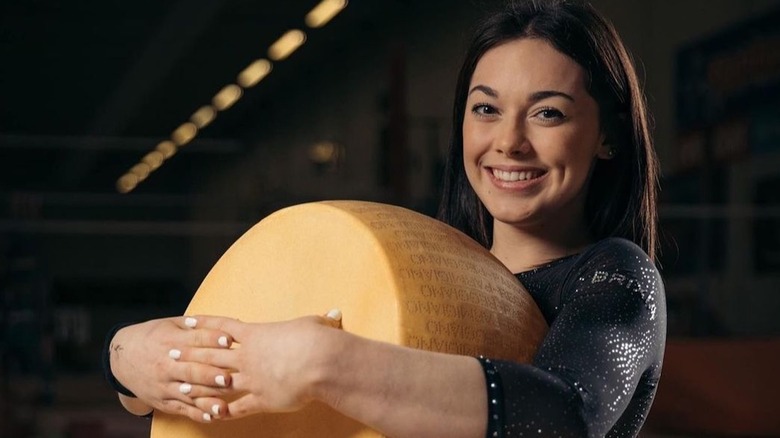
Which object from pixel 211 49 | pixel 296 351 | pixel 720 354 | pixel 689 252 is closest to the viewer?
pixel 296 351

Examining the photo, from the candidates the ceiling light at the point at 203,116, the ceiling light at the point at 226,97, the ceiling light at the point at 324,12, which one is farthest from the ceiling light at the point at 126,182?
the ceiling light at the point at 324,12

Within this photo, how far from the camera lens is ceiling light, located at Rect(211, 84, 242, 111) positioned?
14.3 metres

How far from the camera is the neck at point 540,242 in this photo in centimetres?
138

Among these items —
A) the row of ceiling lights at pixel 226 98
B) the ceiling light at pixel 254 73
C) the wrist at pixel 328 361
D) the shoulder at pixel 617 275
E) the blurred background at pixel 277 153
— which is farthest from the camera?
the ceiling light at pixel 254 73

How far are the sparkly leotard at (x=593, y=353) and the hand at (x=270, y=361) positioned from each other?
16cm

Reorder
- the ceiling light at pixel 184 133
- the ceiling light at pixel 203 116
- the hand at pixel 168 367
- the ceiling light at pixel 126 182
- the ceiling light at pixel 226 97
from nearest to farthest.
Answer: the hand at pixel 168 367 < the ceiling light at pixel 226 97 < the ceiling light at pixel 203 116 < the ceiling light at pixel 184 133 < the ceiling light at pixel 126 182

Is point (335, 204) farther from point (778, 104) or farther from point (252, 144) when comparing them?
point (252, 144)

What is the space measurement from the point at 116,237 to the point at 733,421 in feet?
40.0

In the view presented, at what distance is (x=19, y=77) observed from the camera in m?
13.4

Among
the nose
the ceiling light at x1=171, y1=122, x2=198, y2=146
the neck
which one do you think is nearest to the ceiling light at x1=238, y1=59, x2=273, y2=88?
the ceiling light at x1=171, y1=122, x2=198, y2=146

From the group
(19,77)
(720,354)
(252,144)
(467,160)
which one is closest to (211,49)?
(19,77)

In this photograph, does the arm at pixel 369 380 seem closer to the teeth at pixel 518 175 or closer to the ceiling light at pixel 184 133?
the teeth at pixel 518 175

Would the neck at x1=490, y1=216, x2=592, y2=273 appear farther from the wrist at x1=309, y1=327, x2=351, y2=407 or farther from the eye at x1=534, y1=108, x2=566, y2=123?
the wrist at x1=309, y1=327, x2=351, y2=407

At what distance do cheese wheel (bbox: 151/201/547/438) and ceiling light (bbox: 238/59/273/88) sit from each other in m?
12.0
